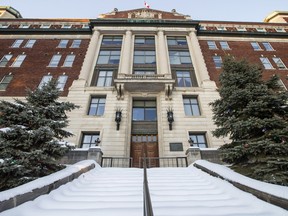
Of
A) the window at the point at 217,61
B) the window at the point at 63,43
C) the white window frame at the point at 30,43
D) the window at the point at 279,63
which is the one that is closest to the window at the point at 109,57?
the window at the point at 63,43

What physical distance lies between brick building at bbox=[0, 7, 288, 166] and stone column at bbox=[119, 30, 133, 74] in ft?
0.44

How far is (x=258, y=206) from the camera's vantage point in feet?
11.1

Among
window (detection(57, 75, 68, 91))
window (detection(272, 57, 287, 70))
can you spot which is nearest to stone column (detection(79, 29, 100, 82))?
window (detection(57, 75, 68, 91))

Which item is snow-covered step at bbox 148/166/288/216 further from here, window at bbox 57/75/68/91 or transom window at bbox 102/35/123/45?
transom window at bbox 102/35/123/45

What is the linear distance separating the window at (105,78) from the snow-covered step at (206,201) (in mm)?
14778

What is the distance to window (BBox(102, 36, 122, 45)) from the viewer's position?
932 inches

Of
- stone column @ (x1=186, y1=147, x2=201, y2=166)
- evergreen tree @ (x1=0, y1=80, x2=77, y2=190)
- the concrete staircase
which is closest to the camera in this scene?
the concrete staircase

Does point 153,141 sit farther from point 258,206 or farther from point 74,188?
point 258,206

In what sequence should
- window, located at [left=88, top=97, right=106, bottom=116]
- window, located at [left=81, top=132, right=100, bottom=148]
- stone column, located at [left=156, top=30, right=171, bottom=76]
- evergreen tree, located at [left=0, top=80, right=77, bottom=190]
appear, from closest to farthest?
1. evergreen tree, located at [left=0, top=80, right=77, bottom=190]
2. window, located at [left=81, top=132, right=100, bottom=148]
3. window, located at [left=88, top=97, right=106, bottom=116]
4. stone column, located at [left=156, top=30, right=171, bottom=76]

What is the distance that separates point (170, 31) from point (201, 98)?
43.8ft

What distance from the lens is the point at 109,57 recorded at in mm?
21375

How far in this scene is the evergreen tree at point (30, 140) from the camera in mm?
5648

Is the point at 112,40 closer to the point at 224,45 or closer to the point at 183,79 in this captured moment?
the point at 183,79

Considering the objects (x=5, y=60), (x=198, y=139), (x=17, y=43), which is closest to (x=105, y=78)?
(x=198, y=139)
